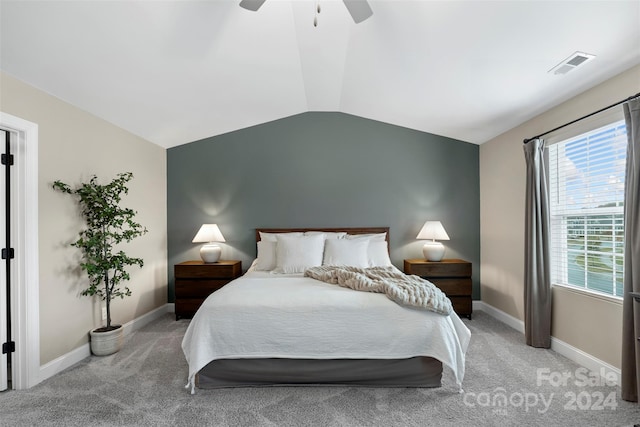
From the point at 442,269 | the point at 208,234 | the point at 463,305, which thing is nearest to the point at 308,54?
the point at 208,234

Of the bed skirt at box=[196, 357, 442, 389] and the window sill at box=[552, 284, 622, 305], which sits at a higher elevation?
the window sill at box=[552, 284, 622, 305]

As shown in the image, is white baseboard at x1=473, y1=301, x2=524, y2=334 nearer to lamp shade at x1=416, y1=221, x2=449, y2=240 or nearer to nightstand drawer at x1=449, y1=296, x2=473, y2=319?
nightstand drawer at x1=449, y1=296, x2=473, y2=319

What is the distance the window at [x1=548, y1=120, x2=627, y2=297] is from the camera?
2.54 m

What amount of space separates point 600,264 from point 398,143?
2.70 m

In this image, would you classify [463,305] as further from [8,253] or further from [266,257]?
[8,253]

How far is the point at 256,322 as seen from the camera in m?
2.37

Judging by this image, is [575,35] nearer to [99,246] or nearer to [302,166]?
[302,166]

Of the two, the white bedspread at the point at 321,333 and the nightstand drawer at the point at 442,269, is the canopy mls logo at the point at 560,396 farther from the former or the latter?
the nightstand drawer at the point at 442,269

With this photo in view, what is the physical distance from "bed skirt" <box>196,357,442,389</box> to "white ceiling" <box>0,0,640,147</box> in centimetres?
239

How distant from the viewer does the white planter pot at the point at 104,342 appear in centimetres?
303

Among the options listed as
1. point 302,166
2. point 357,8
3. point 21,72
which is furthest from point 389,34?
point 21,72

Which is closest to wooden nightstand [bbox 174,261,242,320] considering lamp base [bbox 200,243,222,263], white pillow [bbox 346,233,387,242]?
lamp base [bbox 200,243,222,263]

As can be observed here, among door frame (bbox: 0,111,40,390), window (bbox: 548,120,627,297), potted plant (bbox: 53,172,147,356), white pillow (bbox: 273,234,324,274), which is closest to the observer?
door frame (bbox: 0,111,40,390)

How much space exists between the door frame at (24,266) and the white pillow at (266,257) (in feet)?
6.88
